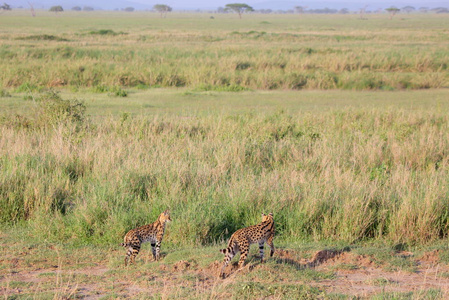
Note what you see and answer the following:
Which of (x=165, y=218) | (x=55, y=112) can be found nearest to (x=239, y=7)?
(x=55, y=112)

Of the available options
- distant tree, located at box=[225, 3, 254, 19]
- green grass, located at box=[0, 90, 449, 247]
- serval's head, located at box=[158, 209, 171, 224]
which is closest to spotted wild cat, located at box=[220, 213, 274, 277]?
serval's head, located at box=[158, 209, 171, 224]

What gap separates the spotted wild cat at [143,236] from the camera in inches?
217

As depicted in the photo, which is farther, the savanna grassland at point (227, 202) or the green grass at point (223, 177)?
the green grass at point (223, 177)

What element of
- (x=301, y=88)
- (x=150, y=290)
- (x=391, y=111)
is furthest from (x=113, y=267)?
(x=301, y=88)

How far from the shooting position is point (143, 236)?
5.55 m

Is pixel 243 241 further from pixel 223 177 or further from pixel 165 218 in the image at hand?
pixel 223 177

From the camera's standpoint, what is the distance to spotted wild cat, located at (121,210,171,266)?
5.50m

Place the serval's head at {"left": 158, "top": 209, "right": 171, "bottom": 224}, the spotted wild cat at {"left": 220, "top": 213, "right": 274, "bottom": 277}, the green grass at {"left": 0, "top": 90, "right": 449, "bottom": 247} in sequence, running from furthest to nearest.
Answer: the green grass at {"left": 0, "top": 90, "right": 449, "bottom": 247}, the serval's head at {"left": 158, "top": 209, "right": 171, "bottom": 224}, the spotted wild cat at {"left": 220, "top": 213, "right": 274, "bottom": 277}

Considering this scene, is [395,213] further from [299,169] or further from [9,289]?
[9,289]

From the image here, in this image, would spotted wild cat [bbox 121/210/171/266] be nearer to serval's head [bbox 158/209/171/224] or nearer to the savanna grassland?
serval's head [bbox 158/209/171/224]

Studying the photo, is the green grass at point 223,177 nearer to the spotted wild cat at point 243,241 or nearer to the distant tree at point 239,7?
the spotted wild cat at point 243,241

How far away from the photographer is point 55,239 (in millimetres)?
6629

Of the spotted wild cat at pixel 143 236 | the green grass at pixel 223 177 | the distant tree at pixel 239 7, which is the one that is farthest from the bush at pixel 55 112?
the distant tree at pixel 239 7

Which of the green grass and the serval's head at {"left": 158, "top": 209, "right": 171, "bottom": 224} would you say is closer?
the serval's head at {"left": 158, "top": 209, "right": 171, "bottom": 224}
